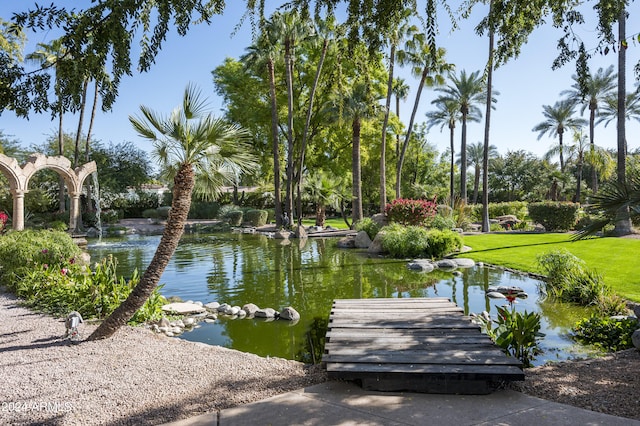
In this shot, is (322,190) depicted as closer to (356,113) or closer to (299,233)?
(299,233)

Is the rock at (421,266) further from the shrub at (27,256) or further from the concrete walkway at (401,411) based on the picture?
the shrub at (27,256)

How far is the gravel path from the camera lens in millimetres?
3936

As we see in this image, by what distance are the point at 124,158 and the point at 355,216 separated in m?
22.8

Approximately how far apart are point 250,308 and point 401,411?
4973mm

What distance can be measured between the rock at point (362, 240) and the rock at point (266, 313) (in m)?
11.1

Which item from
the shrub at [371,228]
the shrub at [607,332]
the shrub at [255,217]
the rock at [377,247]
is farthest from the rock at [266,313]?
the shrub at [255,217]

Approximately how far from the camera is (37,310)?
7.84 meters

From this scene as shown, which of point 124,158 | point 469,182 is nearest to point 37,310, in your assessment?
point 124,158

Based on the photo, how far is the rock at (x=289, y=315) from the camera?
25.9 feet

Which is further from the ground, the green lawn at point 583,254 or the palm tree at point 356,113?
the palm tree at point 356,113

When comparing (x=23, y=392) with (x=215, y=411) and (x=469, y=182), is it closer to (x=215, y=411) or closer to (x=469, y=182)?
(x=215, y=411)

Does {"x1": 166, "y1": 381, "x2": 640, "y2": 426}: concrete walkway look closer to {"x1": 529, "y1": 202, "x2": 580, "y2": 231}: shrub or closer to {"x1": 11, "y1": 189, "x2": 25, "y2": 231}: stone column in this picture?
{"x1": 11, "y1": 189, "x2": 25, "y2": 231}: stone column

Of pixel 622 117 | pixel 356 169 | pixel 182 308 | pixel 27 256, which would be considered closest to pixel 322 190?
pixel 356 169

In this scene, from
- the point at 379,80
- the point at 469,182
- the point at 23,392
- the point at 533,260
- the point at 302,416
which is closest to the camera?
the point at 302,416
